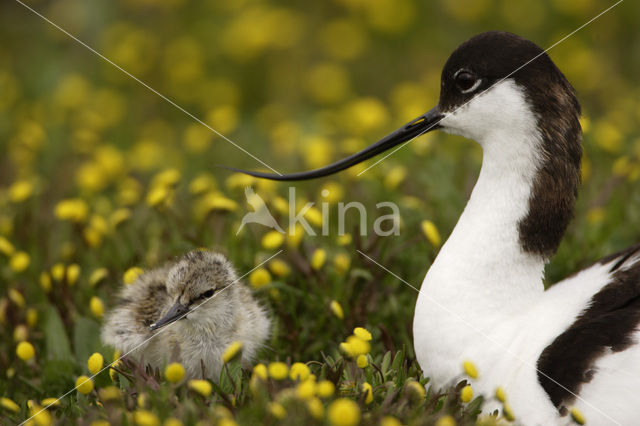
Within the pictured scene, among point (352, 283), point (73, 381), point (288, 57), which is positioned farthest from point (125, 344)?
point (288, 57)

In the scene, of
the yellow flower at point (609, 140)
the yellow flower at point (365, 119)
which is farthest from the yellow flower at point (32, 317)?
the yellow flower at point (609, 140)

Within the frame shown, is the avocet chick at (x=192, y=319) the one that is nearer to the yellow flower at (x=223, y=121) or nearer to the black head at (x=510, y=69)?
the black head at (x=510, y=69)

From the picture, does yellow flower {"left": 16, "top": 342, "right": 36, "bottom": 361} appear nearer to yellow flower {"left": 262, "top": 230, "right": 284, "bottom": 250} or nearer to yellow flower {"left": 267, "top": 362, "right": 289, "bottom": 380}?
yellow flower {"left": 262, "top": 230, "right": 284, "bottom": 250}

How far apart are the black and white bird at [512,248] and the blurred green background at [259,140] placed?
51 centimetres

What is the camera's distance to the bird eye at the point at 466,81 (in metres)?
2.89

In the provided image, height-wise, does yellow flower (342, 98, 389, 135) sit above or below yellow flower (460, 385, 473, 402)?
above

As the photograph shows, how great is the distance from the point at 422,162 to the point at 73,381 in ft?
8.02

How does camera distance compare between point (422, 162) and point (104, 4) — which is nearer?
point (422, 162)

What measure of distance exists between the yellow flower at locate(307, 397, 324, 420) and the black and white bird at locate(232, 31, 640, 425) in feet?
1.95

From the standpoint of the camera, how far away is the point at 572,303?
9.21 ft

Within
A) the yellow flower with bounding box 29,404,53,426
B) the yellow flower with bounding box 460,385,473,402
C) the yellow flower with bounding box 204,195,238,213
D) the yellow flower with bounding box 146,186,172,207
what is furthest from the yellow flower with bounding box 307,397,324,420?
the yellow flower with bounding box 146,186,172,207

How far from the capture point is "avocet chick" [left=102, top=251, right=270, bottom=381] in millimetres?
3068

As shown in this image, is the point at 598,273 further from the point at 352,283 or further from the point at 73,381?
the point at 73,381

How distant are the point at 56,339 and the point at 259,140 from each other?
3.00 metres
